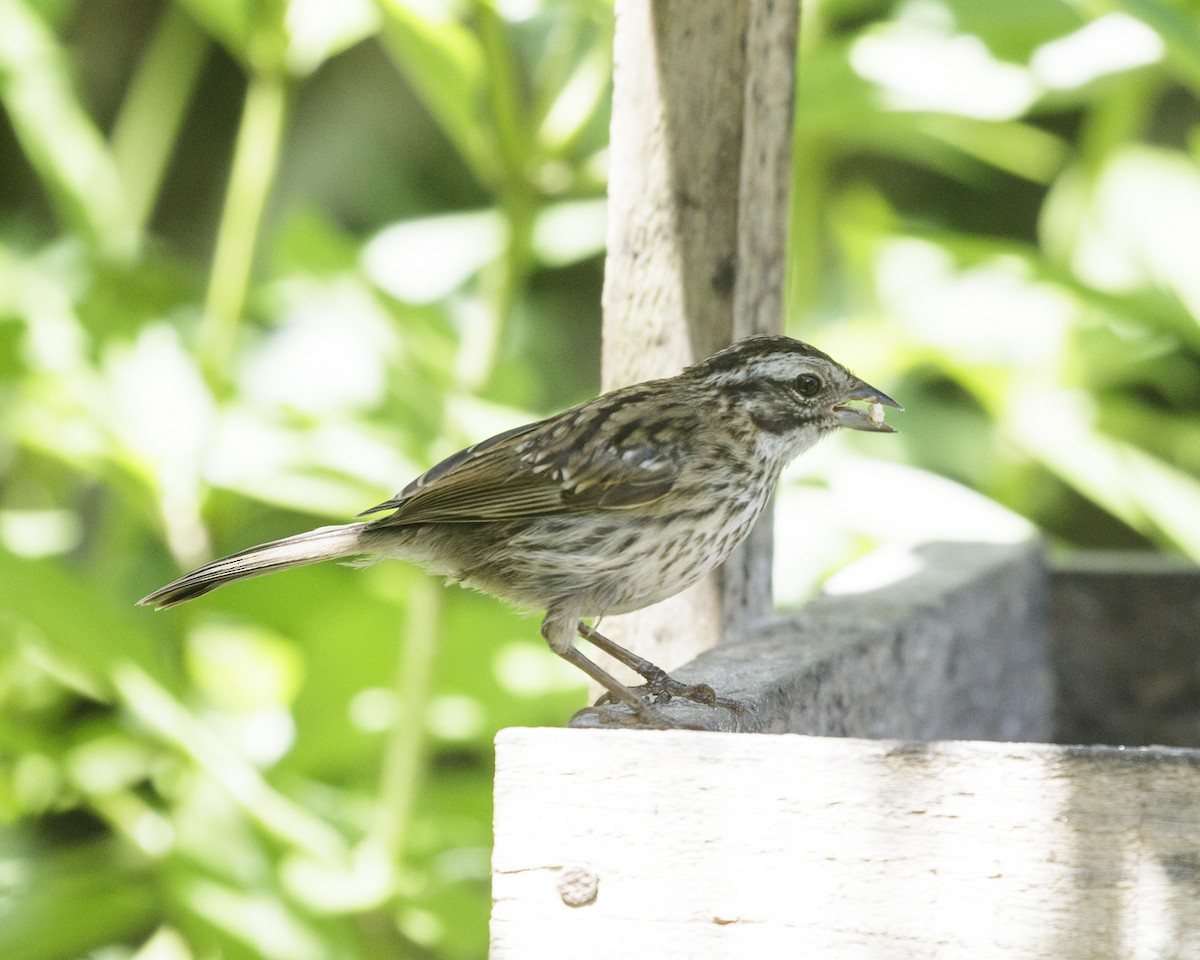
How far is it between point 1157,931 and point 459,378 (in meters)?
1.83

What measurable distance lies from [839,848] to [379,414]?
2.36m

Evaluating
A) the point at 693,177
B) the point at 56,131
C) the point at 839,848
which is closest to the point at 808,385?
the point at 693,177

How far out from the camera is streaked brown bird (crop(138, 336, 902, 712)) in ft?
7.77

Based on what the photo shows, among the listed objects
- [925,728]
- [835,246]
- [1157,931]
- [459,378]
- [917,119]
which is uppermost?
[835,246]

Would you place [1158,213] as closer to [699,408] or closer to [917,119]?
[917,119]

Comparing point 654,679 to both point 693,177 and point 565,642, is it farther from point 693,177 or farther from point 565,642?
point 693,177

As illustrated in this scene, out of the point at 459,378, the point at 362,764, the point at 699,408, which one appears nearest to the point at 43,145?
the point at 459,378

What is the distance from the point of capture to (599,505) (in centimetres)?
239

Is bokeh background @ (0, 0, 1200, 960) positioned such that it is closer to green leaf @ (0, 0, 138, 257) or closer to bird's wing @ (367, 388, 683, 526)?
green leaf @ (0, 0, 138, 257)

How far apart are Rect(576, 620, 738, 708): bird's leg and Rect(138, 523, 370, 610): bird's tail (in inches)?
16.2

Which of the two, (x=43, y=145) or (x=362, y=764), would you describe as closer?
(x=362, y=764)

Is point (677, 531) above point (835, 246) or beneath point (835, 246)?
beneath

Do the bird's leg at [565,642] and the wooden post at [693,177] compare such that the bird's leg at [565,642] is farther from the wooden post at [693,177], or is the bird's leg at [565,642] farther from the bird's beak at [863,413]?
the bird's beak at [863,413]

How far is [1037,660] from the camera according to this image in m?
3.51
